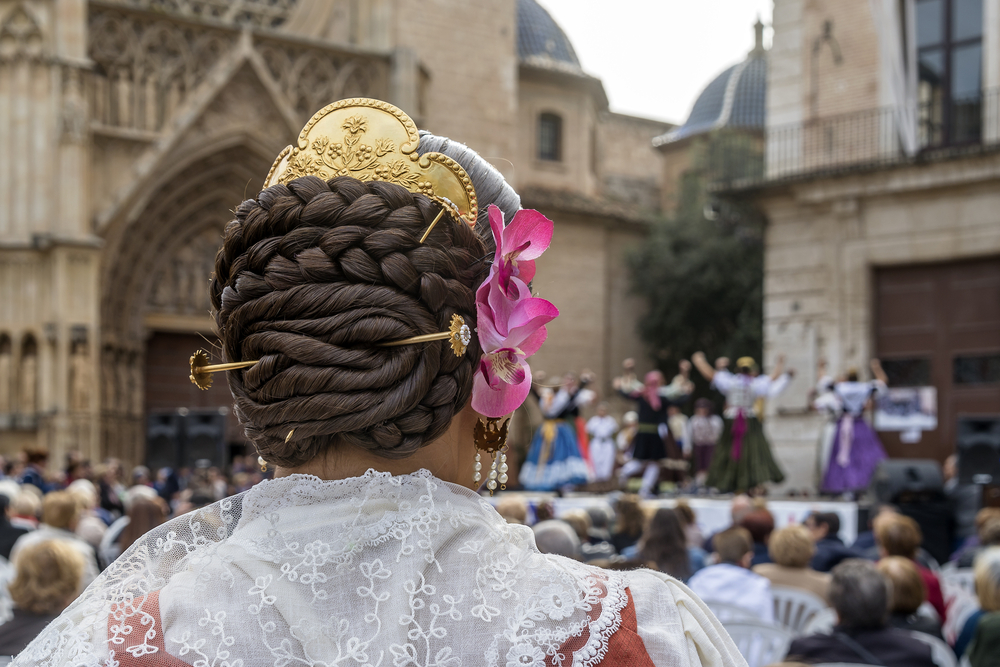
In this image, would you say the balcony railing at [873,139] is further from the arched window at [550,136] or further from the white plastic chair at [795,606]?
the white plastic chair at [795,606]

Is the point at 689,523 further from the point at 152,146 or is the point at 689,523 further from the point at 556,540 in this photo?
the point at 152,146

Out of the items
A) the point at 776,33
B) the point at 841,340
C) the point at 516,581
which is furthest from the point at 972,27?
the point at 516,581

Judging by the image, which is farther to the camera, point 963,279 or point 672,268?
point 672,268

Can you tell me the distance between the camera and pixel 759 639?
4.38 m

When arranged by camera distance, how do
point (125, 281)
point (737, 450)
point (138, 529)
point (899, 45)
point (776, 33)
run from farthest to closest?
point (125, 281)
point (776, 33)
point (899, 45)
point (737, 450)
point (138, 529)

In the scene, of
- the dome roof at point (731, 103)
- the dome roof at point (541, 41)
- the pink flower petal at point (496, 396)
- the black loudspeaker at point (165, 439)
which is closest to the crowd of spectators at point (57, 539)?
the black loudspeaker at point (165, 439)

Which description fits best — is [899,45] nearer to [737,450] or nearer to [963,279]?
[963,279]

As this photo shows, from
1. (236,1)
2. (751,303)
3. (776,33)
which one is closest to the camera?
(776,33)

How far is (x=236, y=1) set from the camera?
21.2 meters

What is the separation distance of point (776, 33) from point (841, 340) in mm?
5241

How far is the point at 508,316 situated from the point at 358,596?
1.26ft

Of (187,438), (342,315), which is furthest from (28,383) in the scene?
(342,315)

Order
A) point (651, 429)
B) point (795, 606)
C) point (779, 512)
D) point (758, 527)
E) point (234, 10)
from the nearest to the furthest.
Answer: point (795, 606), point (758, 527), point (779, 512), point (651, 429), point (234, 10)

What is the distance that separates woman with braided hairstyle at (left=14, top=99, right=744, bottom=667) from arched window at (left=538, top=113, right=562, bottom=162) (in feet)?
89.4
